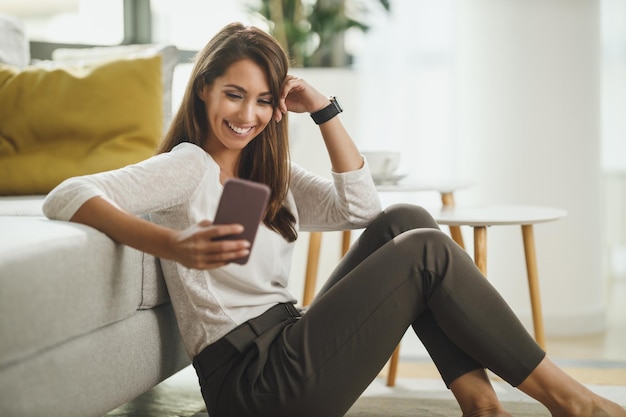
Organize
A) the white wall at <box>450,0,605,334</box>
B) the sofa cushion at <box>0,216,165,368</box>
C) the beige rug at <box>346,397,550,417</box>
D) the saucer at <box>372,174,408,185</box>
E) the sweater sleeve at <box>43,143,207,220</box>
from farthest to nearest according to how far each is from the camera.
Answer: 1. the white wall at <box>450,0,605,334</box>
2. the saucer at <box>372,174,408,185</box>
3. the beige rug at <box>346,397,550,417</box>
4. the sweater sleeve at <box>43,143,207,220</box>
5. the sofa cushion at <box>0,216,165,368</box>

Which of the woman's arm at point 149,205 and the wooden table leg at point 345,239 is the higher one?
the woman's arm at point 149,205

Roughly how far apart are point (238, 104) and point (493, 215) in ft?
2.77

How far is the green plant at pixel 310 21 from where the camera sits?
3412 mm

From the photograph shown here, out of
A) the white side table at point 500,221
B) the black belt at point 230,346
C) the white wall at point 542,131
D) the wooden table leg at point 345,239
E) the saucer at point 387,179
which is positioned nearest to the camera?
the black belt at point 230,346

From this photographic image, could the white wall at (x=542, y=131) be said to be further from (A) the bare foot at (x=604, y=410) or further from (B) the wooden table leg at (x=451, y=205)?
(A) the bare foot at (x=604, y=410)

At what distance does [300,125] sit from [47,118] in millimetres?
1050

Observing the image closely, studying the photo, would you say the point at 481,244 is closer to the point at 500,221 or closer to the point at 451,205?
the point at 500,221

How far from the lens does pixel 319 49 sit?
3.53 metres

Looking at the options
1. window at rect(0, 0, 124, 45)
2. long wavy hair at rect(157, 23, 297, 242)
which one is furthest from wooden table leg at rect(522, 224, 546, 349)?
window at rect(0, 0, 124, 45)

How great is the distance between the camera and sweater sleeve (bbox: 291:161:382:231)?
1.82m

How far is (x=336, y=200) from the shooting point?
6.02 feet

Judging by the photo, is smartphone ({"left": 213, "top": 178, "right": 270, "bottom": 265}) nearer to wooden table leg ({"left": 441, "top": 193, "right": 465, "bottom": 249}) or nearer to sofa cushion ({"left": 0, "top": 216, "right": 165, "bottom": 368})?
sofa cushion ({"left": 0, "top": 216, "right": 165, "bottom": 368})

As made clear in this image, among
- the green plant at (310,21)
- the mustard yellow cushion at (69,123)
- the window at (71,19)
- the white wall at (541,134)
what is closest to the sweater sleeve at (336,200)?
the mustard yellow cushion at (69,123)

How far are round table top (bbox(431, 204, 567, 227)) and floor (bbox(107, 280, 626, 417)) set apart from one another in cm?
44
